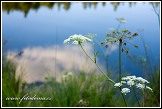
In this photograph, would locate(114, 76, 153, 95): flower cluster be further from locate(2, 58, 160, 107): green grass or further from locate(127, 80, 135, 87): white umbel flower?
locate(2, 58, 160, 107): green grass

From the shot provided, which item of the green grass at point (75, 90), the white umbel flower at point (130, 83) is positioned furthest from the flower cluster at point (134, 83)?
the green grass at point (75, 90)

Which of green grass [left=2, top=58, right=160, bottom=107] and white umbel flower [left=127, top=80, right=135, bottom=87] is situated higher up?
white umbel flower [left=127, top=80, right=135, bottom=87]

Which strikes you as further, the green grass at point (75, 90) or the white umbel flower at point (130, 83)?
the green grass at point (75, 90)

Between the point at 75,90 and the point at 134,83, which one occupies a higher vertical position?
the point at 134,83

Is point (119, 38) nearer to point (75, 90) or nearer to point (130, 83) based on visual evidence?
point (130, 83)

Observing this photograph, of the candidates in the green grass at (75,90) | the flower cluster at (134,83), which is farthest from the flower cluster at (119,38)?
the green grass at (75,90)

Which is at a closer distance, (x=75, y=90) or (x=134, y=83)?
(x=134, y=83)

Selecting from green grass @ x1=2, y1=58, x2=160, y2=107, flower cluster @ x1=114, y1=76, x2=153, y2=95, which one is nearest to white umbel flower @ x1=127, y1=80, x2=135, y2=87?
flower cluster @ x1=114, y1=76, x2=153, y2=95

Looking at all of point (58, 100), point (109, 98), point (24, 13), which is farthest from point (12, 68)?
point (24, 13)

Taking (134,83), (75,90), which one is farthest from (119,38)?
(75,90)

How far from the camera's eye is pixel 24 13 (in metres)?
7.92

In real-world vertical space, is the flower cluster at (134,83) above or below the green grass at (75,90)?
above

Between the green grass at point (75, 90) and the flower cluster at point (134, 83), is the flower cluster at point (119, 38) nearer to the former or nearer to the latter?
the flower cluster at point (134, 83)

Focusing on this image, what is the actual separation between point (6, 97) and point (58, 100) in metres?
0.46
